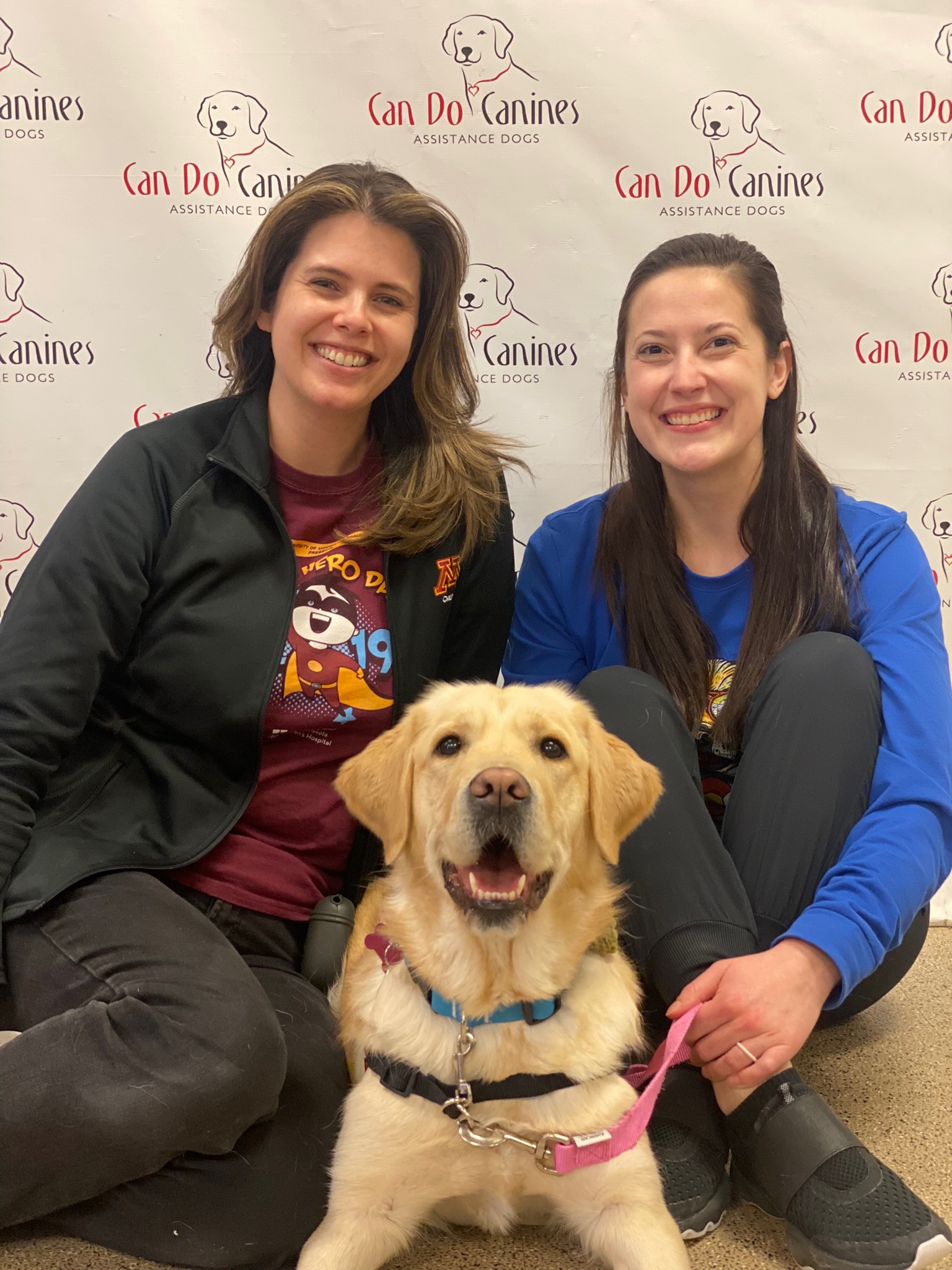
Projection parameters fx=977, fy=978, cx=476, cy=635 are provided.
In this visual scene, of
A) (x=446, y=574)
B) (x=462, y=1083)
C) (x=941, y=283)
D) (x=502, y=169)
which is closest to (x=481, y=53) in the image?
(x=502, y=169)

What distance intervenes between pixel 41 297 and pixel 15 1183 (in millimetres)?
2264

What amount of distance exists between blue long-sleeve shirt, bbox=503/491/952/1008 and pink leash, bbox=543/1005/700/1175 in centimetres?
25

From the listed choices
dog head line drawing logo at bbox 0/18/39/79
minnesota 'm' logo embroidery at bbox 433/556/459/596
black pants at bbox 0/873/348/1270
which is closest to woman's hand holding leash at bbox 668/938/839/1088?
black pants at bbox 0/873/348/1270

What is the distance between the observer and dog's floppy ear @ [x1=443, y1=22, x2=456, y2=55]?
2.65m

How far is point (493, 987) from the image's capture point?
5.10 ft

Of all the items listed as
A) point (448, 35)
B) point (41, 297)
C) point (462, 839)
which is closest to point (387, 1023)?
point (462, 839)

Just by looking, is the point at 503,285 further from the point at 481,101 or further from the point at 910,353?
the point at 910,353

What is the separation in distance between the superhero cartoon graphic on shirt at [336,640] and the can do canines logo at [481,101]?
4.64 feet

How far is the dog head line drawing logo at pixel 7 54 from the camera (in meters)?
2.64

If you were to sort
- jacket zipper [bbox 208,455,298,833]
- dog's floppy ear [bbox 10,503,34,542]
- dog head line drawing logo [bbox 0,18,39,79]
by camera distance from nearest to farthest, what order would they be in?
1. jacket zipper [bbox 208,455,298,833]
2. dog head line drawing logo [bbox 0,18,39,79]
3. dog's floppy ear [bbox 10,503,34,542]

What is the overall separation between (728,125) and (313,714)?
80.3 inches

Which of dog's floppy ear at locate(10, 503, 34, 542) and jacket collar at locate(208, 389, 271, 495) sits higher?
jacket collar at locate(208, 389, 271, 495)

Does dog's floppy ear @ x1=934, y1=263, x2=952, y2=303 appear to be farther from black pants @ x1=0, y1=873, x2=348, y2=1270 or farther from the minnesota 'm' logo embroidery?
black pants @ x1=0, y1=873, x2=348, y2=1270

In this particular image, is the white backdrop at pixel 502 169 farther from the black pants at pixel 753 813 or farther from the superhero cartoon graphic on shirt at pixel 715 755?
the black pants at pixel 753 813
